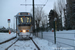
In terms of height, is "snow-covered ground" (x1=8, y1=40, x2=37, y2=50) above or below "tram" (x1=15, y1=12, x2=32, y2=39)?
below

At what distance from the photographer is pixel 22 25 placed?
14727 mm

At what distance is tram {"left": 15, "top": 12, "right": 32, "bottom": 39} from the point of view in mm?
14477

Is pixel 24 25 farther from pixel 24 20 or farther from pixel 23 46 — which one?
pixel 23 46

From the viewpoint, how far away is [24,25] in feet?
48.3

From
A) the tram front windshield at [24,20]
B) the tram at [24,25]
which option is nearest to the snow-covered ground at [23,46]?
the tram at [24,25]

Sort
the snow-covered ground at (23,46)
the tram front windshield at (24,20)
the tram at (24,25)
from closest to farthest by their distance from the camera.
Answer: the snow-covered ground at (23,46) → the tram at (24,25) → the tram front windshield at (24,20)

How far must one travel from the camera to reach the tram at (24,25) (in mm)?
14477

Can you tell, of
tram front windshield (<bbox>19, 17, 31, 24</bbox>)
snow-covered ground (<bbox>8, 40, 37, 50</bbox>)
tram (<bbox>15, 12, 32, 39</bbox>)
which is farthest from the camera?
tram front windshield (<bbox>19, 17, 31, 24</bbox>)

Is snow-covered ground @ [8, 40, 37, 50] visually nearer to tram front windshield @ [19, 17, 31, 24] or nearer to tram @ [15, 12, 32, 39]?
tram @ [15, 12, 32, 39]

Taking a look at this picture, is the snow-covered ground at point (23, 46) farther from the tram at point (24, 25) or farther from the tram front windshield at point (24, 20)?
the tram front windshield at point (24, 20)

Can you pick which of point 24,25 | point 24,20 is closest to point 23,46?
point 24,25

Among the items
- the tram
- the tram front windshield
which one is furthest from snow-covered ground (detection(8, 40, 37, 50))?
the tram front windshield

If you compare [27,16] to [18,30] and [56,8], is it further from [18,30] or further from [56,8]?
[56,8]

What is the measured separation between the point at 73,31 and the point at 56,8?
1508 inches
